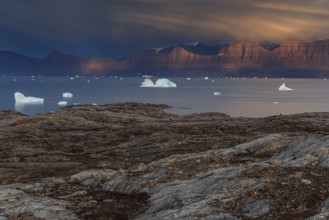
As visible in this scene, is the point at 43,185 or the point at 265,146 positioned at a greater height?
the point at 265,146

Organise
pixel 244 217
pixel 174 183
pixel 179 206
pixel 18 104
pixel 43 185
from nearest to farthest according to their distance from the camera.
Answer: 1. pixel 244 217
2. pixel 179 206
3. pixel 174 183
4. pixel 43 185
5. pixel 18 104

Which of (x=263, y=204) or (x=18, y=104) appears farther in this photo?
(x=18, y=104)

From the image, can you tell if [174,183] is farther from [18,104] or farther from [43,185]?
[18,104]

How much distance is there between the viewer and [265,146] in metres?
34.5

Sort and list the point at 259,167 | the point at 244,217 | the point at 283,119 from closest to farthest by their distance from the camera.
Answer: the point at 244,217
the point at 259,167
the point at 283,119

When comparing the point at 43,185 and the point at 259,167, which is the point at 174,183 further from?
the point at 43,185

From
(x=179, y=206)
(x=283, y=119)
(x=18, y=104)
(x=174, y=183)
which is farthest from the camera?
(x=18, y=104)

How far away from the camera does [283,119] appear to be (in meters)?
73.2

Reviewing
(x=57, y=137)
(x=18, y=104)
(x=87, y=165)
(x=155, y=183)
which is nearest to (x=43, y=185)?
(x=155, y=183)

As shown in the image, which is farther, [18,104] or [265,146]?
[18,104]

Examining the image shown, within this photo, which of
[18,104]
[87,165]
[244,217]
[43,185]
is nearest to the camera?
[244,217]

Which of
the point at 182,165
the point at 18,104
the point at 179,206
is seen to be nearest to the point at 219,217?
the point at 179,206

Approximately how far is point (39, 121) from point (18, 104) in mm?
121307

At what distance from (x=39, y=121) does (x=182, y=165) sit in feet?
166
